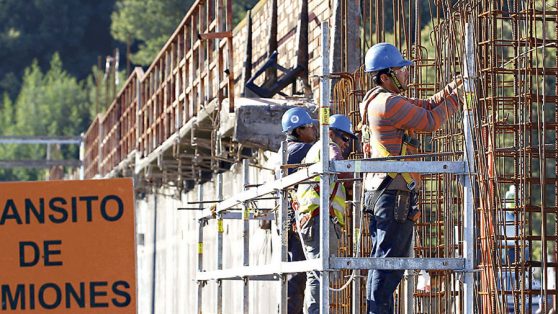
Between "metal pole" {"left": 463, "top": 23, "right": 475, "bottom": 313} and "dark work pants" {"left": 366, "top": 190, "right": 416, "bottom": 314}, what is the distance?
0.46m

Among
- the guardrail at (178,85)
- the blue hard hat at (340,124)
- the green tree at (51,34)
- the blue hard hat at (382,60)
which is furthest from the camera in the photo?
the green tree at (51,34)

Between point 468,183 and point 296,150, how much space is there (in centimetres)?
300

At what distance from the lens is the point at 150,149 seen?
25.6 meters

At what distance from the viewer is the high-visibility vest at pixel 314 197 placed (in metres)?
10.8

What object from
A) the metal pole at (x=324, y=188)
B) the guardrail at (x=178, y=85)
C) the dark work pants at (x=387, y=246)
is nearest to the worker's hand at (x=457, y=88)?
the dark work pants at (x=387, y=246)

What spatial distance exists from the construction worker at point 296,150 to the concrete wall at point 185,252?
2.80 metres

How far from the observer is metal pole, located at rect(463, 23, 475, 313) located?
347 inches

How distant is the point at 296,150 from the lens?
1168cm

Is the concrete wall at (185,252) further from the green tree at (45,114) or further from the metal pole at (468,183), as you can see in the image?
the green tree at (45,114)

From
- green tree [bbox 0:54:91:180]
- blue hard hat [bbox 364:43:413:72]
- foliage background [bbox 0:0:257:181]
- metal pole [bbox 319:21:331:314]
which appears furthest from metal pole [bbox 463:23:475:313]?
green tree [bbox 0:54:91:180]

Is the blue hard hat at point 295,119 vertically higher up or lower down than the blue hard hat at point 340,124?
higher up

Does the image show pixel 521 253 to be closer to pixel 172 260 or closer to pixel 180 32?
pixel 180 32

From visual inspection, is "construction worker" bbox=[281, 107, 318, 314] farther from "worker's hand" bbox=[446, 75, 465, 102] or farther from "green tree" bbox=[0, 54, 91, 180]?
"green tree" bbox=[0, 54, 91, 180]

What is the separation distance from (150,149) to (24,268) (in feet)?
55.2
